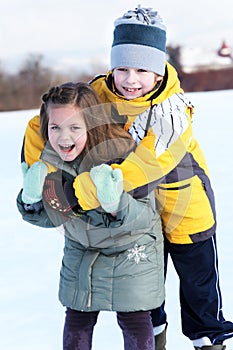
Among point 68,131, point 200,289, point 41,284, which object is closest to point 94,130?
point 68,131

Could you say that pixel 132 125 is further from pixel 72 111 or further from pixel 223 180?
pixel 223 180

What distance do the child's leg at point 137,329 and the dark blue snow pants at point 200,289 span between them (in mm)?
291

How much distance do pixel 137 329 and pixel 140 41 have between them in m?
0.83

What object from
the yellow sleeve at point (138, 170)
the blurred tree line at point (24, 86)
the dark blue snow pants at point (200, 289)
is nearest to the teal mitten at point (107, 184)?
the yellow sleeve at point (138, 170)

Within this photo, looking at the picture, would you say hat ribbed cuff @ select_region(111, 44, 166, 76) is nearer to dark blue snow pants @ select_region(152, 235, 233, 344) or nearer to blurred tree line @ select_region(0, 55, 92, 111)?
dark blue snow pants @ select_region(152, 235, 233, 344)

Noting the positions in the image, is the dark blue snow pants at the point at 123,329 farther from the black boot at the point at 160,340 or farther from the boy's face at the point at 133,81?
the boy's face at the point at 133,81

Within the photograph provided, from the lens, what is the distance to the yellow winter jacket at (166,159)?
1812 millimetres

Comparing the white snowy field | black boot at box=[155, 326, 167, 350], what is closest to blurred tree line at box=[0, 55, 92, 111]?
the white snowy field

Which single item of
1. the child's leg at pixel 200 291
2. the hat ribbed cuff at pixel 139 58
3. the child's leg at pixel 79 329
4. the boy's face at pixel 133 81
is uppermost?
the hat ribbed cuff at pixel 139 58

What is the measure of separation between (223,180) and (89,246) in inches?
135

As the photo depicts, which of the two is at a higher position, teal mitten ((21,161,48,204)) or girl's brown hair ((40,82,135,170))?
girl's brown hair ((40,82,135,170))

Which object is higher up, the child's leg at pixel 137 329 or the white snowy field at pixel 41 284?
the white snowy field at pixel 41 284

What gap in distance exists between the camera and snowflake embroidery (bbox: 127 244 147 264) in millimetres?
1943

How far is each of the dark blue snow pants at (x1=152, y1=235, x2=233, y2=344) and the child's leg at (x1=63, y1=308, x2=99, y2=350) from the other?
37cm
